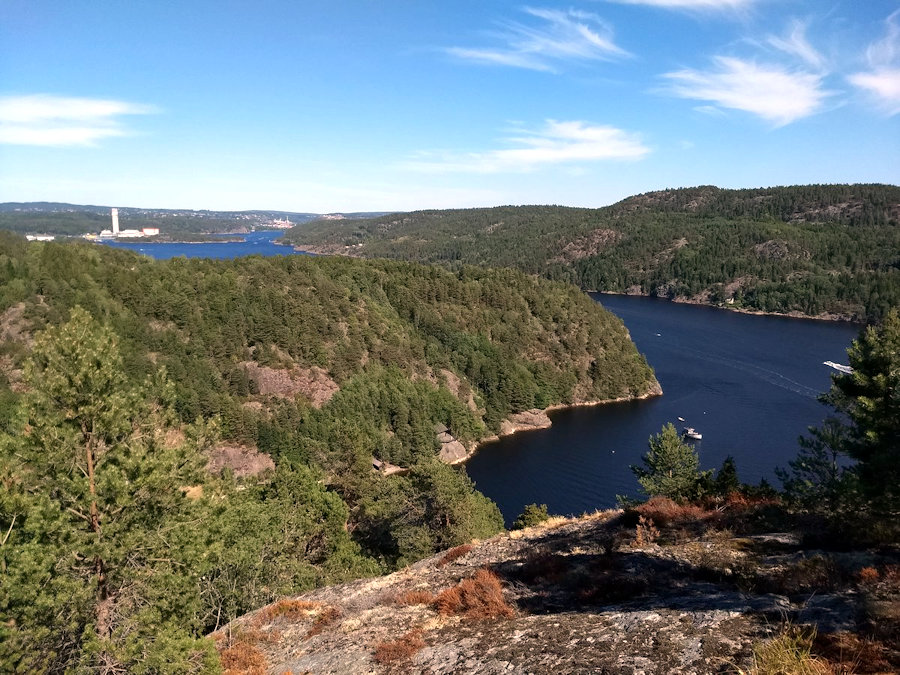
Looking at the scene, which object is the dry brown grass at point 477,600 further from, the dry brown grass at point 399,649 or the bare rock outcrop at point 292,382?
the bare rock outcrop at point 292,382

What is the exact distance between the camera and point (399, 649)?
1187 centimetres

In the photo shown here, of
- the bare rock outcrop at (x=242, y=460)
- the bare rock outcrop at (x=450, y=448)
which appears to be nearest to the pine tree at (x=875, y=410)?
the bare rock outcrop at (x=450, y=448)

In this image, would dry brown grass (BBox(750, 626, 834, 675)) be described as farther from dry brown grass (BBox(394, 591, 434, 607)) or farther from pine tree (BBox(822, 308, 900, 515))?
pine tree (BBox(822, 308, 900, 515))

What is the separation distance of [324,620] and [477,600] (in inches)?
189

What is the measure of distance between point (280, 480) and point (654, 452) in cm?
3211

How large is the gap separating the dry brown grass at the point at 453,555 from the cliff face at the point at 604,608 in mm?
79

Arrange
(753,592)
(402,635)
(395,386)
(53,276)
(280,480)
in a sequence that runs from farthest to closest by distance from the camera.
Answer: (395,386)
(53,276)
(280,480)
(402,635)
(753,592)

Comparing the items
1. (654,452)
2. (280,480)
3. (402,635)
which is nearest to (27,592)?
(402,635)

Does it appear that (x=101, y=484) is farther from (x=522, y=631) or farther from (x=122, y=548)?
(x=522, y=631)

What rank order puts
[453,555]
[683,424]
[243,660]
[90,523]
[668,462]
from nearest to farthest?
[90,523], [243,660], [453,555], [668,462], [683,424]

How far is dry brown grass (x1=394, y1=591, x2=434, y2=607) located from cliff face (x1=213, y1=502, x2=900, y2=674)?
0.04 m

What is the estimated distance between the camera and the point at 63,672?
12.9 meters

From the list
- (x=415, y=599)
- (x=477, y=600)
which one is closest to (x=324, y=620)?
(x=415, y=599)

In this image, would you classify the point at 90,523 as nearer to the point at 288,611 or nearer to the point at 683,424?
the point at 288,611
